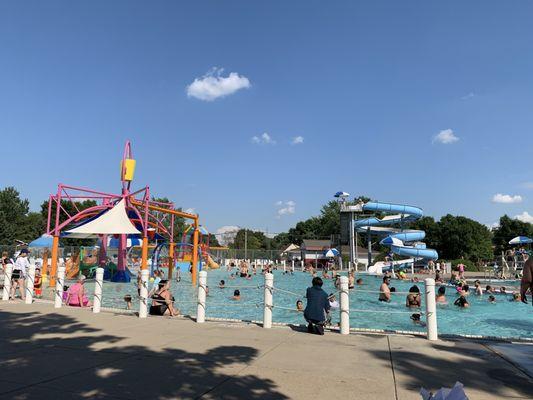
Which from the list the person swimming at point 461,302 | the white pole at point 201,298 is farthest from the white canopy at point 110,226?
the person swimming at point 461,302

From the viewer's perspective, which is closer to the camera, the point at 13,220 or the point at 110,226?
the point at 110,226

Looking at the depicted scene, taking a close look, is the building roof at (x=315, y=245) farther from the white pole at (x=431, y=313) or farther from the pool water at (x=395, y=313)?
the white pole at (x=431, y=313)

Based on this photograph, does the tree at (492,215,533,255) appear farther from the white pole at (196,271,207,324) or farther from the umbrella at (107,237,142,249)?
the white pole at (196,271,207,324)

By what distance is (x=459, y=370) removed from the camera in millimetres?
6211

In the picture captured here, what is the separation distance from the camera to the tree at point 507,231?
8530 cm

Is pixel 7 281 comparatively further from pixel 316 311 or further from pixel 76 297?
pixel 316 311

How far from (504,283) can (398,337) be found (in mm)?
26019

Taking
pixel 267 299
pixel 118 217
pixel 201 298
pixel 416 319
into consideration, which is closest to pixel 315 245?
pixel 118 217

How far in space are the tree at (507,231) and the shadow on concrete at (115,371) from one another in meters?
91.6

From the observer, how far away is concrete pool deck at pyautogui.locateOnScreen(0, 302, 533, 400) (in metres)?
5.08

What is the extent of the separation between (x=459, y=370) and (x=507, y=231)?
95022mm

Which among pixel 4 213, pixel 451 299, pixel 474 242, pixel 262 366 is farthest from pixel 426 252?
pixel 4 213

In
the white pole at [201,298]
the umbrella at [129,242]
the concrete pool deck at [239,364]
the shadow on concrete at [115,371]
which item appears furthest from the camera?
the umbrella at [129,242]

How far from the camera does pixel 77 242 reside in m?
72.2
